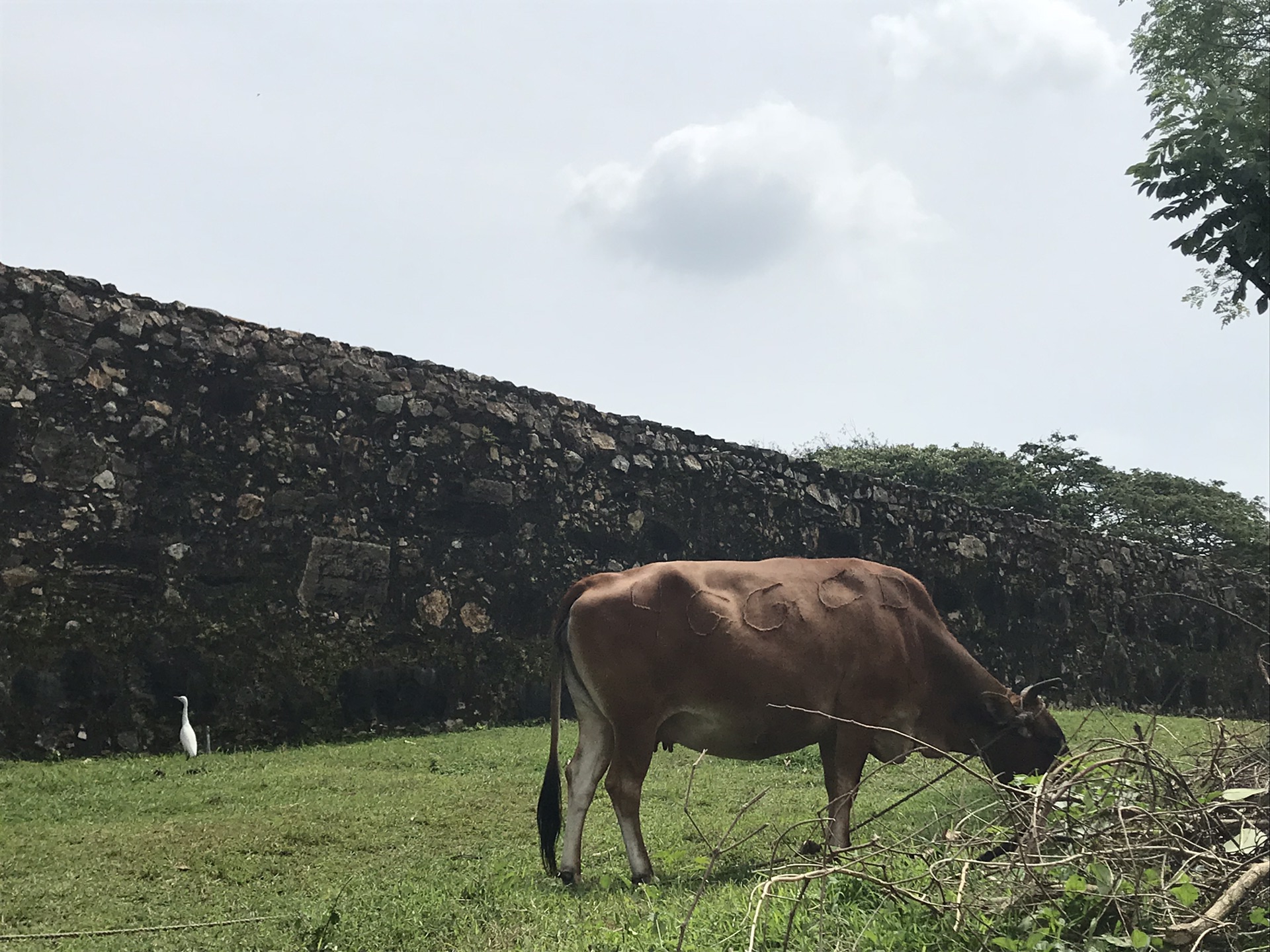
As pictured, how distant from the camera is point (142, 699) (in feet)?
26.1

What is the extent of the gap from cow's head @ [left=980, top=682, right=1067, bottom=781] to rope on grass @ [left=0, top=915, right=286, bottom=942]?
12.4ft

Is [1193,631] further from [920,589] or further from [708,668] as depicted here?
[708,668]

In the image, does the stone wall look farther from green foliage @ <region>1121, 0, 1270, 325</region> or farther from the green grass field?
green foliage @ <region>1121, 0, 1270, 325</region>

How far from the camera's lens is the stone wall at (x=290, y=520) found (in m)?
7.88

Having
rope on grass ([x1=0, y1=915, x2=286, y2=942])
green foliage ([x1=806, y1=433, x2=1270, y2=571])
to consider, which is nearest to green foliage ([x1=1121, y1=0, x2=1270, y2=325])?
rope on grass ([x1=0, y1=915, x2=286, y2=942])

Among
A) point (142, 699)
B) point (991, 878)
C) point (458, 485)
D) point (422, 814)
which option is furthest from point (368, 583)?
point (991, 878)

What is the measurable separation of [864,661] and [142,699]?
5.39m

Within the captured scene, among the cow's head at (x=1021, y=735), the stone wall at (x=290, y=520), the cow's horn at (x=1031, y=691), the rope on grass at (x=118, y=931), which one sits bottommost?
the rope on grass at (x=118, y=931)

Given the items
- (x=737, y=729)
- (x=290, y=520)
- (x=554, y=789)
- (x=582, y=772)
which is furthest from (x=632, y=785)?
(x=290, y=520)

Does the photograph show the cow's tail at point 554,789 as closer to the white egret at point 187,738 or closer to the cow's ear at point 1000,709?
the cow's ear at point 1000,709

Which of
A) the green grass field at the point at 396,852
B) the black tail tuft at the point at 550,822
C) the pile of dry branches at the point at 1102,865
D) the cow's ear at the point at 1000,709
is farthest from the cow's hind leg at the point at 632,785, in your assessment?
the cow's ear at the point at 1000,709

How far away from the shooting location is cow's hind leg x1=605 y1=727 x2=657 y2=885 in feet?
16.0

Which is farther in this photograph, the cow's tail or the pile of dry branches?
the cow's tail

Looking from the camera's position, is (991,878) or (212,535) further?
(212,535)
